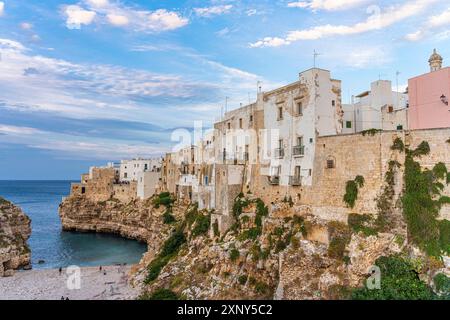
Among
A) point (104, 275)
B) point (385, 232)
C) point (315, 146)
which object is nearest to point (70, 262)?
point (104, 275)

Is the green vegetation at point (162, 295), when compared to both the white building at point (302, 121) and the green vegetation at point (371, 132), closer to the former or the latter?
the white building at point (302, 121)

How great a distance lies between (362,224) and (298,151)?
635 centimetres

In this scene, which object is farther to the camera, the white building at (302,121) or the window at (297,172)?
the window at (297,172)

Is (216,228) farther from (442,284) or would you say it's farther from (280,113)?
(442,284)

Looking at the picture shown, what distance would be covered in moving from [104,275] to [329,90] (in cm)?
2672

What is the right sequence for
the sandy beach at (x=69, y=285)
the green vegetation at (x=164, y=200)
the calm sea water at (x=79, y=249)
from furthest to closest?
the green vegetation at (x=164, y=200), the calm sea water at (x=79, y=249), the sandy beach at (x=69, y=285)

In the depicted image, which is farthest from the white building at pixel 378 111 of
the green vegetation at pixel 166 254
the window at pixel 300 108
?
the green vegetation at pixel 166 254

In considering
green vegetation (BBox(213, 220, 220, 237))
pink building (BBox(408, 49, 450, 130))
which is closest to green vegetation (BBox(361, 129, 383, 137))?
pink building (BBox(408, 49, 450, 130))

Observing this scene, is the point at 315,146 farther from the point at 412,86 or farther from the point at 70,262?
the point at 70,262

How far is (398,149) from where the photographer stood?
760 inches

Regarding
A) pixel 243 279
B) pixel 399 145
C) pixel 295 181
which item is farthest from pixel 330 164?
pixel 243 279

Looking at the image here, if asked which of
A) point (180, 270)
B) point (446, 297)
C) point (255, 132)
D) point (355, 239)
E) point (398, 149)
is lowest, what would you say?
point (180, 270)

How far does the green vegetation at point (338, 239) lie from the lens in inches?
782

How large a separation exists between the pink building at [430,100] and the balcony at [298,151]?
21.3 ft
